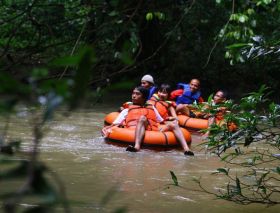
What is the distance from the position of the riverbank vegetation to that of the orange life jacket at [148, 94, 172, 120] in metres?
3.70

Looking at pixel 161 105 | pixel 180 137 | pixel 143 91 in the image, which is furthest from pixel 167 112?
pixel 180 137

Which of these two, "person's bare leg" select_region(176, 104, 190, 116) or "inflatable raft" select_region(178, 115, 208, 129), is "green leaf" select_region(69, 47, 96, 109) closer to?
"inflatable raft" select_region(178, 115, 208, 129)

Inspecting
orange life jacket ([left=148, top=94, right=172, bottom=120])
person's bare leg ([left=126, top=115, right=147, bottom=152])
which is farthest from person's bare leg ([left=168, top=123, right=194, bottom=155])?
orange life jacket ([left=148, top=94, right=172, bottom=120])

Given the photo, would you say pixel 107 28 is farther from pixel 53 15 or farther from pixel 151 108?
pixel 151 108

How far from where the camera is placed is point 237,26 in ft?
13.1

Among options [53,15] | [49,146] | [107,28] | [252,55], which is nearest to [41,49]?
[107,28]

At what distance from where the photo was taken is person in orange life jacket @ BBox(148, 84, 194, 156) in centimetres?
830

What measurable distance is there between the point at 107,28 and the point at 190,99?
29.2ft

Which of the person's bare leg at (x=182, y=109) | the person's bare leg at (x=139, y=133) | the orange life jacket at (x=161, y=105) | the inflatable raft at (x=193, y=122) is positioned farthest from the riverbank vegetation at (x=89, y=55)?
the person's bare leg at (x=182, y=109)

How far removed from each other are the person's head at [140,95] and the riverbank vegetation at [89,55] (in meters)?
2.90

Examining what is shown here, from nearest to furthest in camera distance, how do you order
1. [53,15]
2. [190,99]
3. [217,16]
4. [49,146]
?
[53,15] → [49,146] → [190,99] → [217,16]

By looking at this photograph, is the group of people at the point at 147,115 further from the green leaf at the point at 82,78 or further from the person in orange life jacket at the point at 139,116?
the green leaf at the point at 82,78

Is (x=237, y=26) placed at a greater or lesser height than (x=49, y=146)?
greater

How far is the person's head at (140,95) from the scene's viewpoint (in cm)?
Answer: 847
